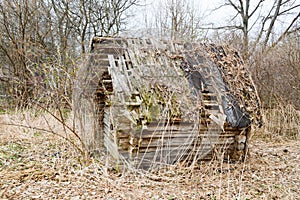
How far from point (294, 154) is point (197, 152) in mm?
2205

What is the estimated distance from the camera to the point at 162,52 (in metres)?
4.27

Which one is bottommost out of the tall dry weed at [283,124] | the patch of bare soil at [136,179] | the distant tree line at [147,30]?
the patch of bare soil at [136,179]

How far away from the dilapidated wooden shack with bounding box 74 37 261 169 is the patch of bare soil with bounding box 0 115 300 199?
0.24 m

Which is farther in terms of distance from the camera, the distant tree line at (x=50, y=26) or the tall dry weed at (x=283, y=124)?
the distant tree line at (x=50, y=26)

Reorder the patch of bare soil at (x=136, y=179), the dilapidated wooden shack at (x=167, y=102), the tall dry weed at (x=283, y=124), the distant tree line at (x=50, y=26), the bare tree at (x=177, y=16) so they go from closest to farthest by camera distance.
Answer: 1. the patch of bare soil at (x=136, y=179)
2. the dilapidated wooden shack at (x=167, y=102)
3. the tall dry weed at (x=283, y=124)
4. the distant tree line at (x=50, y=26)
5. the bare tree at (x=177, y=16)

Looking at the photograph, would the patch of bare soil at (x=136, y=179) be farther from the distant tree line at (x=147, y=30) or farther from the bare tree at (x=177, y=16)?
the bare tree at (x=177, y=16)

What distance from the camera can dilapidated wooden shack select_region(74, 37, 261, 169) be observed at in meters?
3.49

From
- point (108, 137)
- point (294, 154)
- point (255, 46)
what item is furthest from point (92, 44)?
point (255, 46)

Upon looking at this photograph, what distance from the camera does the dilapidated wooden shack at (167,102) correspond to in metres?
3.49

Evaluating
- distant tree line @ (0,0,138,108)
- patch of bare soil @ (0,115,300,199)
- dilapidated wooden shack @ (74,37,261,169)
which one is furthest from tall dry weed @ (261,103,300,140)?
distant tree line @ (0,0,138,108)

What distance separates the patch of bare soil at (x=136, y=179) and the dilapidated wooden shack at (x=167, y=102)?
0.24 meters

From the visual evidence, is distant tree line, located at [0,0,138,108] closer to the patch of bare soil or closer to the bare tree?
the bare tree

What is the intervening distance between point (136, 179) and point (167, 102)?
1138 mm

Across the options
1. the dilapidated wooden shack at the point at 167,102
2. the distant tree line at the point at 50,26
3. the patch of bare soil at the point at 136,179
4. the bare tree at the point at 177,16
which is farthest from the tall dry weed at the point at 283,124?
the distant tree line at the point at 50,26
